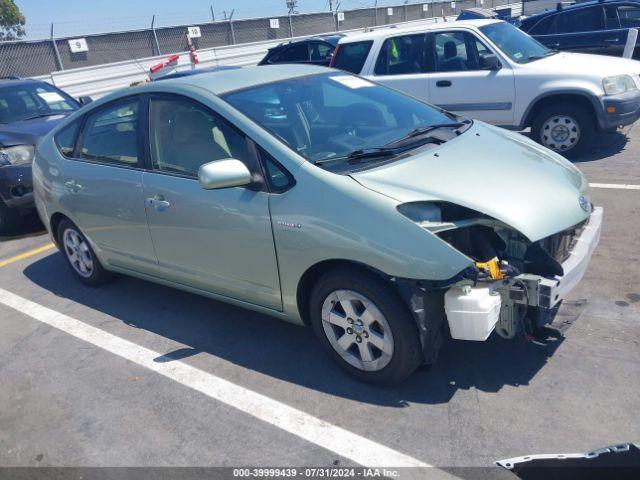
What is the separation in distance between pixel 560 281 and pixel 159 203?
8.36 ft

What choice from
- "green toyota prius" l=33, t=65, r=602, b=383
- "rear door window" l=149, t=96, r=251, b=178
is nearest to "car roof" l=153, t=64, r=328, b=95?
"green toyota prius" l=33, t=65, r=602, b=383

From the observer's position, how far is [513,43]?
781 cm

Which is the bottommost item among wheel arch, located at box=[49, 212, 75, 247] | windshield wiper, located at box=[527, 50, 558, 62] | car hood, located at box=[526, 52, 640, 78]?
wheel arch, located at box=[49, 212, 75, 247]

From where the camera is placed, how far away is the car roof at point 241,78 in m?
3.91

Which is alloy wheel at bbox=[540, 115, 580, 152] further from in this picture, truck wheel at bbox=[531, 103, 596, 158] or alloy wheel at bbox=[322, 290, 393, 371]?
alloy wheel at bbox=[322, 290, 393, 371]

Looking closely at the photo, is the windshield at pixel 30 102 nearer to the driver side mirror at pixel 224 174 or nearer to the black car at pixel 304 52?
the black car at pixel 304 52

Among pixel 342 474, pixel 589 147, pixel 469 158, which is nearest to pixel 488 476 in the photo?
pixel 342 474

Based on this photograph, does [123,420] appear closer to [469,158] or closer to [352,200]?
[352,200]

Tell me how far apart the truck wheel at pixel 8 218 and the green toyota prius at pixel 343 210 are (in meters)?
3.02

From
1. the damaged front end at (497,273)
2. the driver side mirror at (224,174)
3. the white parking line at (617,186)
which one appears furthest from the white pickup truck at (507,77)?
the driver side mirror at (224,174)

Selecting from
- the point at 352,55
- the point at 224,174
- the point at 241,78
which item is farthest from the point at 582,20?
the point at 224,174

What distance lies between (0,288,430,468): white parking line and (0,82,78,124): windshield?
4.30 metres

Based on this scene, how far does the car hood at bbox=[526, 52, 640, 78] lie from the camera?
7211 mm

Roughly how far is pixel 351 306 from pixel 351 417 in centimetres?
59
